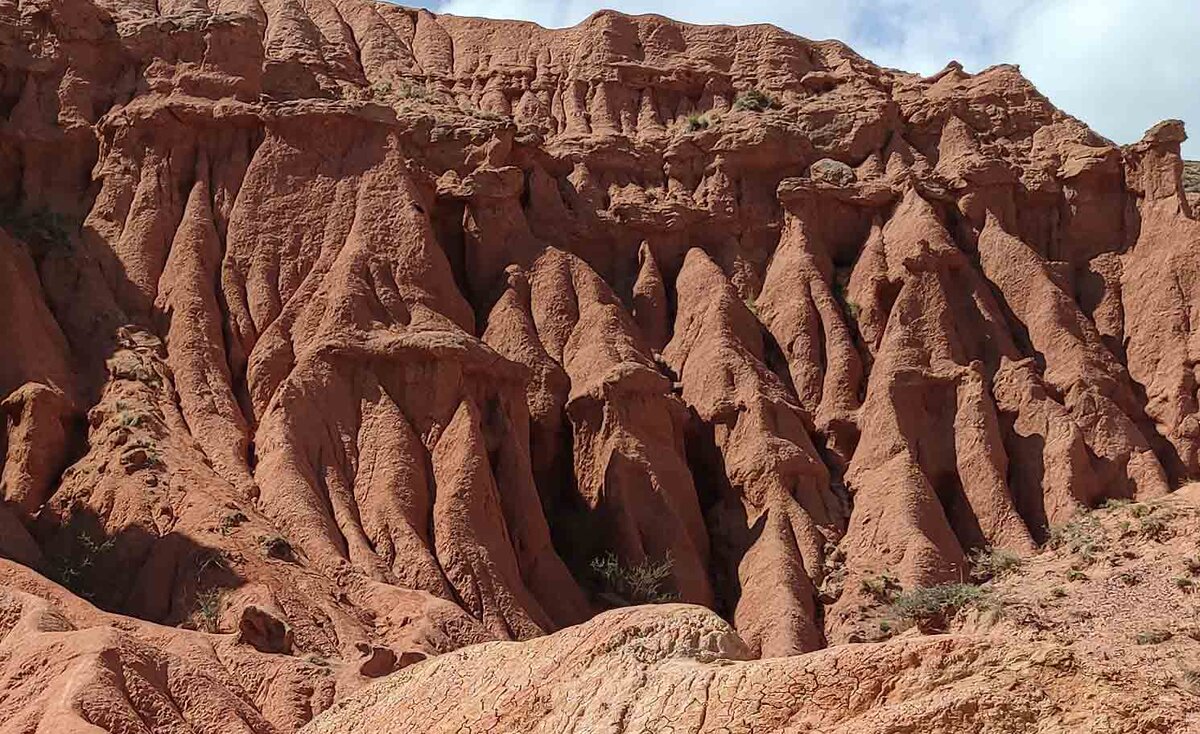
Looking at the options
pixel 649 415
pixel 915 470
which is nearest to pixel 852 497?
pixel 915 470

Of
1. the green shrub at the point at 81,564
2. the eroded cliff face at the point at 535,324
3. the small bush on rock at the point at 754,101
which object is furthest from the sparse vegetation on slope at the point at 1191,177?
the green shrub at the point at 81,564

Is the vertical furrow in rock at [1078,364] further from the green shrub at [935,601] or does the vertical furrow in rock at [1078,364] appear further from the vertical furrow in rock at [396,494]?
the vertical furrow in rock at [396,494]

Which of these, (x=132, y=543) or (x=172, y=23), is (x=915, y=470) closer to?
(x=132, y=543)

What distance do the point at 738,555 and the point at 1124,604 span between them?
33.5 ft

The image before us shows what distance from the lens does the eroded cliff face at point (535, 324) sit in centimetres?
3634

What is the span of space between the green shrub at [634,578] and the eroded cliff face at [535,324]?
0.32 metres

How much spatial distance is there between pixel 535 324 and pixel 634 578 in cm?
937

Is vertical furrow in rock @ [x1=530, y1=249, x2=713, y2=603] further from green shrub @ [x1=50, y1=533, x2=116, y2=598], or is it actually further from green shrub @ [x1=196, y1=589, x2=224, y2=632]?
green shrub @ [x1=50, y1=533, x2=116, y2=598]

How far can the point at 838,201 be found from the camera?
52.0 metres

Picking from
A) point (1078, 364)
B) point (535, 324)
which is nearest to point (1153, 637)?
point (1078, 364)

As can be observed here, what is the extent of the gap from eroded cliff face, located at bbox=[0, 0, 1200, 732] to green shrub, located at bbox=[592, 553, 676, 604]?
1.05 feet

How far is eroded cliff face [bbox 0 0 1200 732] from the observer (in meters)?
36.3

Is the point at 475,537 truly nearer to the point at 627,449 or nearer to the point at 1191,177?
the point at 627,449

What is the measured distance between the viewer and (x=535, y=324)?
46.7 metres
